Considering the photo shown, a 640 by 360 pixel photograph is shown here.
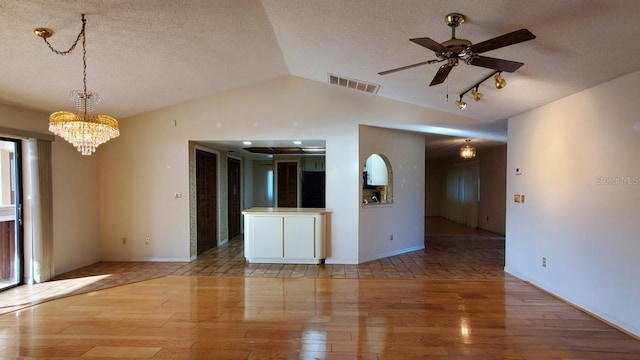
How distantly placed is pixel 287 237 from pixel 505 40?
13.9 ft

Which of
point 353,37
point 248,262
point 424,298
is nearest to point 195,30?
point 353,37

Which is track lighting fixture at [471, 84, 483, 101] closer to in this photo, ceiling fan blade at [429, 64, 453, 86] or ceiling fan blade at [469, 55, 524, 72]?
ceiling fan blade at [429, 64, 453, 86]

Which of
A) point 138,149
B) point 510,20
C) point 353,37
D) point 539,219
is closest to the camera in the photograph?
point 510,20

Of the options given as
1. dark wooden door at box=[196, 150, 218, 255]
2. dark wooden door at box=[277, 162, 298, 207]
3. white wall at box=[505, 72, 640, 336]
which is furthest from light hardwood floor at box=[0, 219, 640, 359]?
dark wooden door at box=[277, 162, 298, 207]

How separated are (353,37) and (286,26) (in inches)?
30.9

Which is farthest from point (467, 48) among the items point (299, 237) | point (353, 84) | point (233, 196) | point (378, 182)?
point (233, 196)

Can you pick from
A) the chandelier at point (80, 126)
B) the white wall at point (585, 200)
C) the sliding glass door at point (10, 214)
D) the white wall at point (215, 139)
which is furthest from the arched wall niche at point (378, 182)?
the sliding glass door at point (10, 214)

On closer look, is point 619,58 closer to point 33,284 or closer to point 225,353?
point 225,353

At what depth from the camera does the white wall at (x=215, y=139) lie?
5.40m

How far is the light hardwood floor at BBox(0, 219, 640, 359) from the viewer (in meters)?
2.71

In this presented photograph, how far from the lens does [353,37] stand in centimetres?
341

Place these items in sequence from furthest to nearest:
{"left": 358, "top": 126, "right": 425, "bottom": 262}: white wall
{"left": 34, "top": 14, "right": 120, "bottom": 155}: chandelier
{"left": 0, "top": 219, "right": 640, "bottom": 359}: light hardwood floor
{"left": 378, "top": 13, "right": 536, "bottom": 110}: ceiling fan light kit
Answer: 1. {"left": 358, "top": 126, "right": 425, "bottom": 262}: white wall
2. {"left": 34, "top": 14, "right": 120, "bottom": 155}: chandelier
3. {"left": 0, "top": 219, "right": 640, "bottom": 359}: light hardwood floor
4. {"left": 378, "top": 13, "right": 536, "bottom": 110}: ceiling fan light kit

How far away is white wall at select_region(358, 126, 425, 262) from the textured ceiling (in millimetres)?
1052

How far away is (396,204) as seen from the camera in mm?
6094
